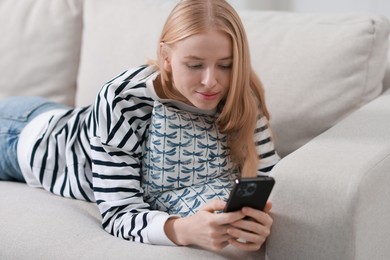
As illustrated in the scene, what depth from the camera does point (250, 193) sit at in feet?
4.10

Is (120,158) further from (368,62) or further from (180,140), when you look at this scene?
(368,62)

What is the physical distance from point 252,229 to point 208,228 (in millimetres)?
80

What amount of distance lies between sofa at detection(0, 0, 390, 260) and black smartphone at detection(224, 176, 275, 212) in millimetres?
45

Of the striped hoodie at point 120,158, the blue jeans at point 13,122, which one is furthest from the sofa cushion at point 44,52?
the striped hoodie at point 120,158

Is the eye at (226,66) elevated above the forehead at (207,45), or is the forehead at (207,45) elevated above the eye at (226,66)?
the forehead at (207,45)

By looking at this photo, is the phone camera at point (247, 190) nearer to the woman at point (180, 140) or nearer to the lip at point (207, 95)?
the woman at point (180, 140)

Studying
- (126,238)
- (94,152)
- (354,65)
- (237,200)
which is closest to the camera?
(237,200)

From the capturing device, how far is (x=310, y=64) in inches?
68.6

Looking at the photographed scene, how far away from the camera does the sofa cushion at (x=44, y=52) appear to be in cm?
215

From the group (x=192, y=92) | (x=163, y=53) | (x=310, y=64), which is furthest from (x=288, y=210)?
(x=310, y=64)

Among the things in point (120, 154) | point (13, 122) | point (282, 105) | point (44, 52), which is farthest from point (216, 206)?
point (44, 52)

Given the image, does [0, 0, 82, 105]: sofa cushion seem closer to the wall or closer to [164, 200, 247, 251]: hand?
the wall

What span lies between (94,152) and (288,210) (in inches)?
19.5

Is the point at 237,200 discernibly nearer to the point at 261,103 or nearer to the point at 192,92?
the point at 192,92
